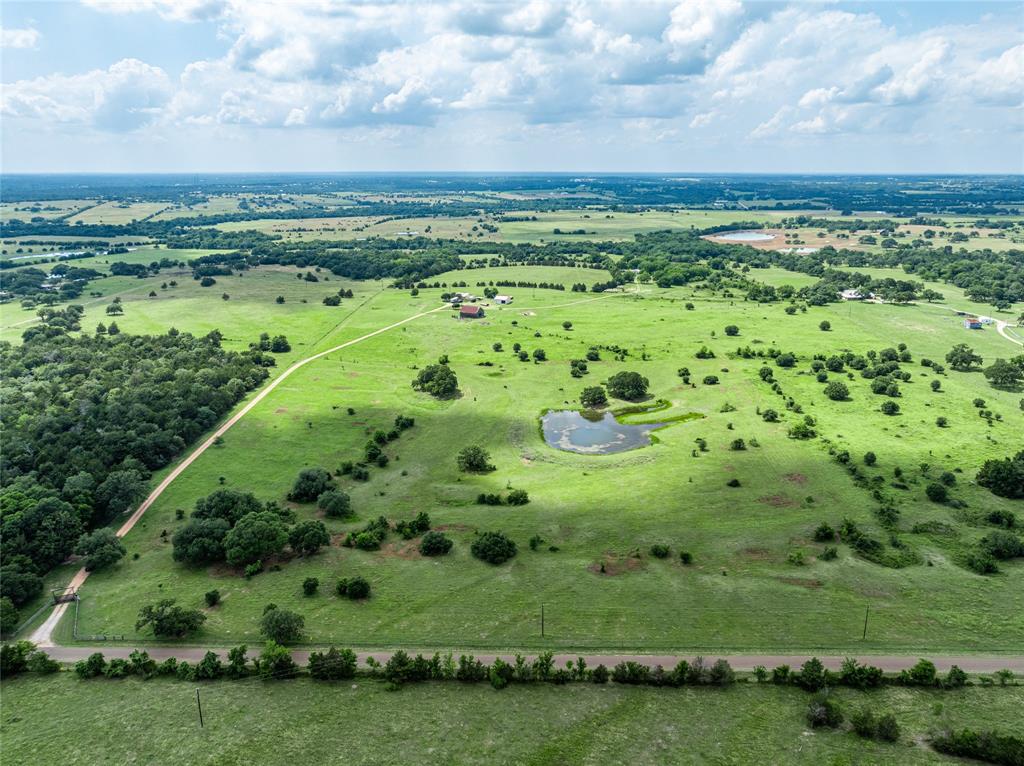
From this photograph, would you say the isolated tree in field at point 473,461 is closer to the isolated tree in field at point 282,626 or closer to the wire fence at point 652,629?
the wire fence at point 652,629

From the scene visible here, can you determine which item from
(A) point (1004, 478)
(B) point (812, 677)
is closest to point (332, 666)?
(B) point (812, 677)

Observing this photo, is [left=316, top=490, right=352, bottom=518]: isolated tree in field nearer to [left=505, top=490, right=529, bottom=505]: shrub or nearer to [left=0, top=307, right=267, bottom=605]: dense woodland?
[left=505, top=490, right=529, bottom=505]: shrub

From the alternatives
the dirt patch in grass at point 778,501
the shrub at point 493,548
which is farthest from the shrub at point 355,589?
the dirt patch in grass at point 778,501

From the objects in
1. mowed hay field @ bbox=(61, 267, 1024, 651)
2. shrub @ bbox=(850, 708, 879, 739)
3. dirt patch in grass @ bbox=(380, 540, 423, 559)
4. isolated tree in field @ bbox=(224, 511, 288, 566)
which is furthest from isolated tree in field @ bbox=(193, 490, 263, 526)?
shrub @ bbox=(850, 708, 879, 739)

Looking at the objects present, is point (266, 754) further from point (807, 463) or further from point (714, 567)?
point (807, 463)

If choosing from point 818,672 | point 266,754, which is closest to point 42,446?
point 266,754

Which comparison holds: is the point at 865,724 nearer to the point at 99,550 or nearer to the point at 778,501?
the point at 778,501

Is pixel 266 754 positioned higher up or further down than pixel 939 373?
further down

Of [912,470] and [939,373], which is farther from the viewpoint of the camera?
[939,373]
